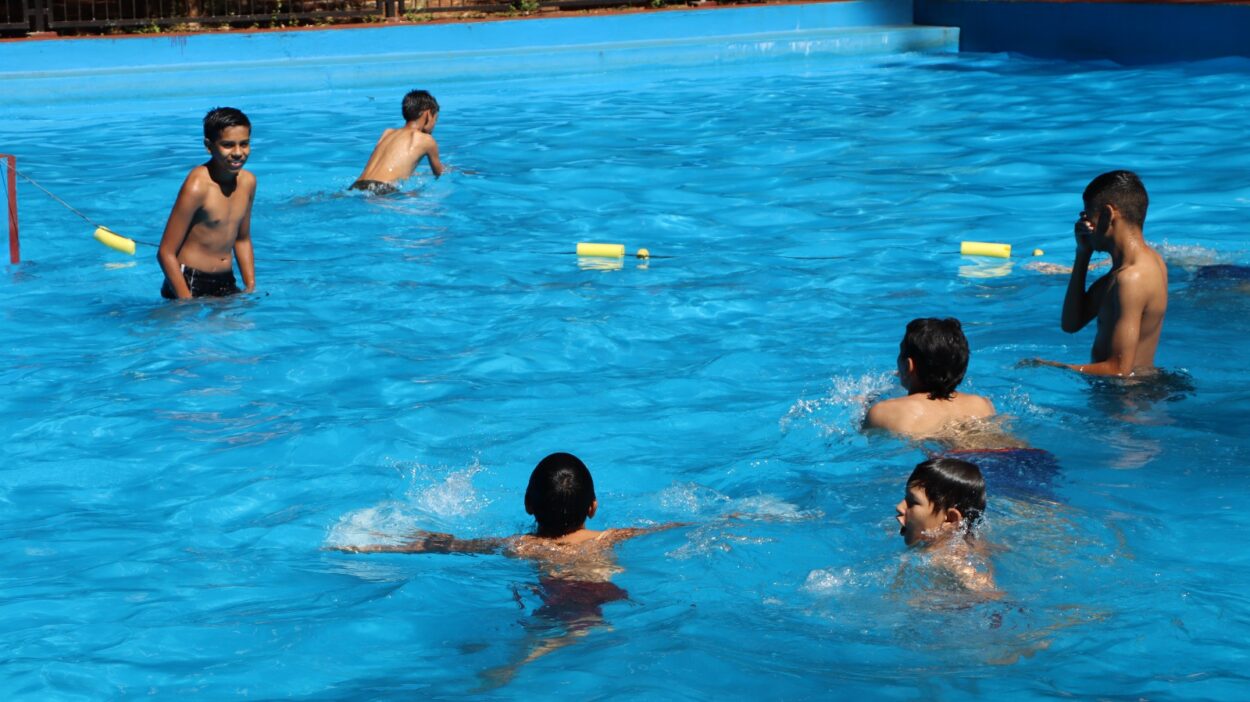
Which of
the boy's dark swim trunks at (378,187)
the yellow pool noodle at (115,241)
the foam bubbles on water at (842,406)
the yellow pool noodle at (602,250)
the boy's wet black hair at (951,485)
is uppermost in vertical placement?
the boy's dark swim trunks at (378,187)

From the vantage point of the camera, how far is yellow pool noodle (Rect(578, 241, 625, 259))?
9000 mm

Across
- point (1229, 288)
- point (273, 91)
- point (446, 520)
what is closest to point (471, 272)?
point (446, 520)

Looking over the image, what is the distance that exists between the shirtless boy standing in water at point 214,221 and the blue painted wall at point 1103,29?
12.5m

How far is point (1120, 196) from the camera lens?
19.1 feet

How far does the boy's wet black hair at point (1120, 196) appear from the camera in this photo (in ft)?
19.1

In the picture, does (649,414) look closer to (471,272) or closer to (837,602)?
(837,602)

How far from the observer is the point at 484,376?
6.95 m

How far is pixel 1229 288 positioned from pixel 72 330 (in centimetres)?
629

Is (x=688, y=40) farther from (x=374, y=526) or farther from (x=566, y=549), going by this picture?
(x=566, y=549)

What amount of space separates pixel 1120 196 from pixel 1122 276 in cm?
33

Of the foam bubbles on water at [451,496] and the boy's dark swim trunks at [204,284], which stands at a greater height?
the boy's dark swim trunks at [204,284]

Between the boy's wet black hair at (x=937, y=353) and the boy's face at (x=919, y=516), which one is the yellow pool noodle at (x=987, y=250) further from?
the boy's face at (x=919, y=516)

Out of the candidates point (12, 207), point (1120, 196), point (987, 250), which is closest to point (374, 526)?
point (1120, 196)

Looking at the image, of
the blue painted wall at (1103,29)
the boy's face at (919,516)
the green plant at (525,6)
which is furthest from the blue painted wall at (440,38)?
the boy's face at (919,516)
